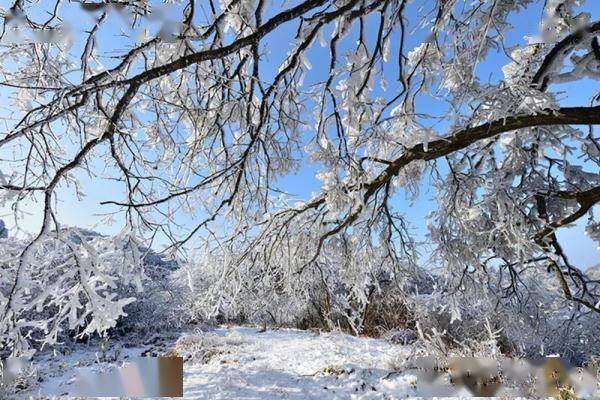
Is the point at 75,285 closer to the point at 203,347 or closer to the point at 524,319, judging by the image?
the point at 524,319

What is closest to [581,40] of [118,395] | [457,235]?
[457,235]

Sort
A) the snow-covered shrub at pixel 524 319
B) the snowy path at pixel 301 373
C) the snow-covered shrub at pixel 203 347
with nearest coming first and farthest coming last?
the snow-covered shrub at pixel 524 319
the snowy path at pixel 301 373
the snow-covered shrub at pixel 203 347

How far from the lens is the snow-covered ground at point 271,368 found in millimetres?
5661

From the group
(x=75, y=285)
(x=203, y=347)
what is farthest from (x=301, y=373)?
(x=75, y=285)

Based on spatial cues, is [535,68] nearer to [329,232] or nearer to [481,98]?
[481,98]

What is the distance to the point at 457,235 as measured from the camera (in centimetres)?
384

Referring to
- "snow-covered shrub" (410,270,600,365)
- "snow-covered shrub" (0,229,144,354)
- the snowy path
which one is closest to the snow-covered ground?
the snowy path

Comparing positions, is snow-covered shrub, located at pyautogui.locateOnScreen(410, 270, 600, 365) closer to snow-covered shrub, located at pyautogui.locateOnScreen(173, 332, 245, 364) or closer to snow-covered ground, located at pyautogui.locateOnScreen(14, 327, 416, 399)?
snow-covered ground, located at pyautogui.locateOnScreen(14, 327, 416, 399)

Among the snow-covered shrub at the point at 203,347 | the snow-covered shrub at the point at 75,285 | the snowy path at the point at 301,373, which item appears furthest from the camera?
the snow-covered shrub at the point at 203,347

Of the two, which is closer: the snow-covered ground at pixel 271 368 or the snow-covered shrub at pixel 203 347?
the snow-covered ground at pixel 271 368

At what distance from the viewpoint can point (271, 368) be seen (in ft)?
22.3

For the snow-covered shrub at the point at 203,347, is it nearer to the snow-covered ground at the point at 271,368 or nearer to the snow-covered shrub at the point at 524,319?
the snow-covered ground at the point at 271,368

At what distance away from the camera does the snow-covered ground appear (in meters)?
5.66

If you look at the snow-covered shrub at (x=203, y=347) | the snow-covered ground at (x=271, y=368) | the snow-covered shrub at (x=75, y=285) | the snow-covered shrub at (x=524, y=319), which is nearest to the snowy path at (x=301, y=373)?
the snow-covered ground at (x=271, y=368)
